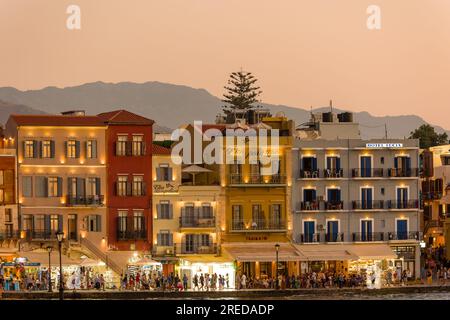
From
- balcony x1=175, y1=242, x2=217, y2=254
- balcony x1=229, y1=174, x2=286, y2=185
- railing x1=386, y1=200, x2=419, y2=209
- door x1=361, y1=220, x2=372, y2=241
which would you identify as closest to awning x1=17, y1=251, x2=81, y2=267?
balcony x1=175, y1=242, x2=217, y2=254

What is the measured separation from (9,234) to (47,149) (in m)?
4.71

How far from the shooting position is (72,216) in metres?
78.8

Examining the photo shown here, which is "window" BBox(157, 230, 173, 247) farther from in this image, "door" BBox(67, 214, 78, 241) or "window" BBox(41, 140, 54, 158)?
"window" BBox(41, 140, 54, 158)

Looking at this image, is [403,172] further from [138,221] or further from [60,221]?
[60,221]

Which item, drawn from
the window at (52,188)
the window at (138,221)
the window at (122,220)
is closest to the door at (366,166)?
the window at (138,221)

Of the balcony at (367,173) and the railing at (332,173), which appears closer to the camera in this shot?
the railing at (332,173)

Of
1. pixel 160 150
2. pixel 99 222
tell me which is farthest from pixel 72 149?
pixel 160 150

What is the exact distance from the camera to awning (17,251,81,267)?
74250 mm

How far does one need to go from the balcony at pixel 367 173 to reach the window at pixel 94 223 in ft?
44.9

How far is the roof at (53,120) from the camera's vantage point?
257 ft

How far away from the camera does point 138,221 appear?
7906 cm

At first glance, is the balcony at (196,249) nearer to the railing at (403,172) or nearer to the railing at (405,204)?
the railing at (405,204)
